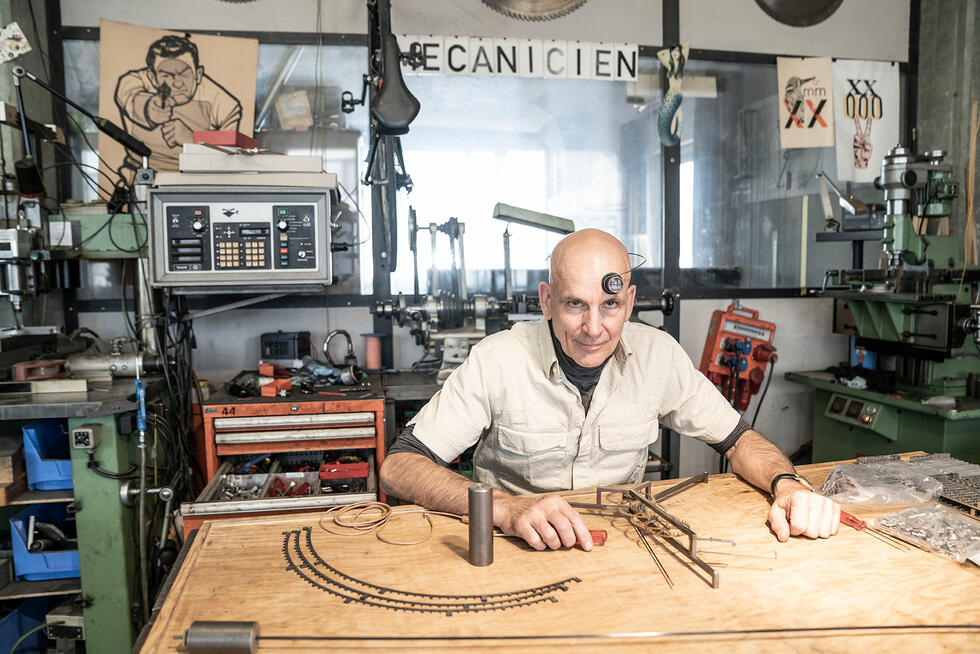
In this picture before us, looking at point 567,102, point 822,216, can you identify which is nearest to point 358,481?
point 567,102

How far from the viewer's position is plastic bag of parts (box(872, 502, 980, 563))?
1147 mm

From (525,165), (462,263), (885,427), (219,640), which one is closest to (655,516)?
(219,640)

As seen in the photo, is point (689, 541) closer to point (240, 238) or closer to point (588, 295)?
point (588, 295)

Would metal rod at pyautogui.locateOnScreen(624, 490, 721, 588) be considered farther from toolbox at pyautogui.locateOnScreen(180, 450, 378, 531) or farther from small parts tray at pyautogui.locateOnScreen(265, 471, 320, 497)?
small parts tray at pyautogui.locateOnScreen(265, 471, 320, 497)

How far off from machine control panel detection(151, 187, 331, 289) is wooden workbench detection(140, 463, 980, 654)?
1.28 meters

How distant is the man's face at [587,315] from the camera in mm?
1505

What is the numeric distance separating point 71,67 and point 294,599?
2840mm

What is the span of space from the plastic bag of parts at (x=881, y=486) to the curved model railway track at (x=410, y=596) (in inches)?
29.1

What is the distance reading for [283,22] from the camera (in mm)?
2881

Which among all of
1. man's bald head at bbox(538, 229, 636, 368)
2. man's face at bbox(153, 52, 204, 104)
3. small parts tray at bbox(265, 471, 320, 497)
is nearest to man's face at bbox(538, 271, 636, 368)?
man's bald head at bbox(538, 229, 636, 368)

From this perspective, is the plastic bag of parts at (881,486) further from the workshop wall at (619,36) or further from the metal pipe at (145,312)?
the metal pipe at (145,312)

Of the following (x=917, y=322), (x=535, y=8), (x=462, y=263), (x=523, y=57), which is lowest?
(x=917, y=322)

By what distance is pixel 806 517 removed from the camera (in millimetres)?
1230

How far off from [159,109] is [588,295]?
2.35 metres
